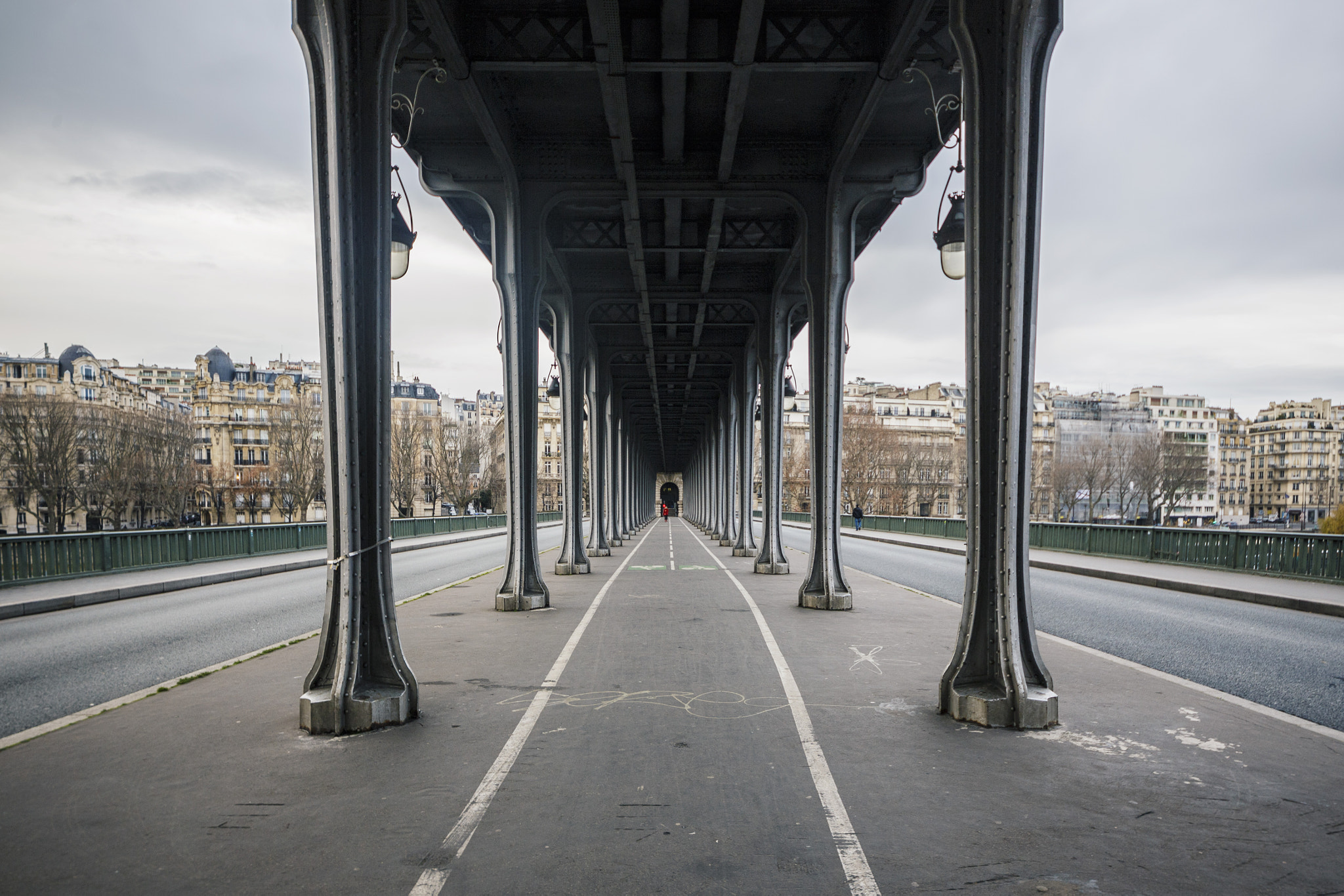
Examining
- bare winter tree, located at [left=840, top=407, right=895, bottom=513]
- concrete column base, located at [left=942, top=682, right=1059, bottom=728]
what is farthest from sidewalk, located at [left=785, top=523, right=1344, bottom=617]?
bare winter tree, located at [left=840, top=407, right=895, bottom=513]

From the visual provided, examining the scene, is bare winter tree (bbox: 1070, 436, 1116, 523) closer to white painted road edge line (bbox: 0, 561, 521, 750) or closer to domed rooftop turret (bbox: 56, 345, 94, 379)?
white painted road edge line (bbox: 0, 561, 521, 750)

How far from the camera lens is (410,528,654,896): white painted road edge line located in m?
3.58

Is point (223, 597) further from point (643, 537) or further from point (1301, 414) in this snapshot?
point (1301, 414)

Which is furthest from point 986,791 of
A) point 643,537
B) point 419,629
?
point 643,537

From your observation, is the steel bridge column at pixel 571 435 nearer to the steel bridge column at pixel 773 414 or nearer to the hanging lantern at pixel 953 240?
the steel bridge column at pixel 773 414

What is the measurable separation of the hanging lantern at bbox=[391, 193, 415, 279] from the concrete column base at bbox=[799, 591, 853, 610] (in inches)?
317

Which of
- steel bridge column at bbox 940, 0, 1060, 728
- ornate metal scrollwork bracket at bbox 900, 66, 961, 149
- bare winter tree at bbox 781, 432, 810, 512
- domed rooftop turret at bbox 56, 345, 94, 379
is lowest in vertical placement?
bare winter tree at bbox 781, 432, 810, 512

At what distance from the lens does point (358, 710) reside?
598 cm

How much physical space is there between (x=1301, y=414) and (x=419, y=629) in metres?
200

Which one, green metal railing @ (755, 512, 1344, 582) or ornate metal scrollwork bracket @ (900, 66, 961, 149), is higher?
ornate metal scrollwork bracket @ (900, 66, 961, 149)

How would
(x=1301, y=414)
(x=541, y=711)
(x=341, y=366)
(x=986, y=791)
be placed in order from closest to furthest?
(x=986, y=791) < (x=341, y=366) < (x=541, y=711) < (x=1301, y=414)

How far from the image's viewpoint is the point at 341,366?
20.0ft

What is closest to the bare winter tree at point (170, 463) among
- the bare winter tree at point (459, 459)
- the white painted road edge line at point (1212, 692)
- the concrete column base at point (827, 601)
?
the bare winter tree at point (459, 459)

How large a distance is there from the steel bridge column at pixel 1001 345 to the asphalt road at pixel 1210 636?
4.08 ft
